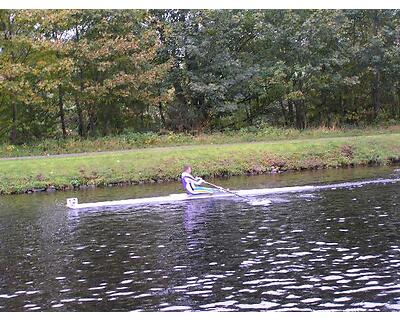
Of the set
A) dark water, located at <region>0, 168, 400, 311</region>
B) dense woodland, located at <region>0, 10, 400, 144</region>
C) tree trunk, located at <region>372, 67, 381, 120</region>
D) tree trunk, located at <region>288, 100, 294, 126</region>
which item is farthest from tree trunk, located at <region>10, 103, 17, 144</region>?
tree trunk, located at <region>372, 67, 381, 120</region>

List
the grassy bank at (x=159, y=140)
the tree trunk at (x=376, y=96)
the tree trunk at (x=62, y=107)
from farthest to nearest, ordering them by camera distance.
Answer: the tree trunk at (x=376, y=96) → the tree trunk at (x=62, y=107) → the grassy bank at (x=159, y=140)

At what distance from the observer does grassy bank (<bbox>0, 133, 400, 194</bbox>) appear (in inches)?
1315

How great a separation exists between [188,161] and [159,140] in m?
8.88

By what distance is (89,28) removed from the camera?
4556 centimetres

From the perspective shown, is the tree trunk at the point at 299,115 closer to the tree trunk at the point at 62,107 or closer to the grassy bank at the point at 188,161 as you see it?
the grassy bank at the point at 188,161

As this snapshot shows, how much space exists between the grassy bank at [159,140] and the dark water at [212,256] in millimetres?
16732

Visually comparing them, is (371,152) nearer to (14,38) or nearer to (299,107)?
(299,107)

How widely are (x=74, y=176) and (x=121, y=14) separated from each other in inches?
638

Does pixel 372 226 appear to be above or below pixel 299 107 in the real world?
below

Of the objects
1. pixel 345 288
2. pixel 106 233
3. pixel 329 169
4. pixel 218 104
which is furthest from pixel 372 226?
pixel 218 104

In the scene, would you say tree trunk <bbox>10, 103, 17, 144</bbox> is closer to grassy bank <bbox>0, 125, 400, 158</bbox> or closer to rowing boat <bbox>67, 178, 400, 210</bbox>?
grassy bank <bbox>0, 125, 400, 158</bbox>

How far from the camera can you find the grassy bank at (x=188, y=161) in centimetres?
3341

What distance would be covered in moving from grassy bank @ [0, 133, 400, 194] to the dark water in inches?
318

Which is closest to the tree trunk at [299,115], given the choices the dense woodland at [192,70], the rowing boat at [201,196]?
the dense woodland at [192,70]
